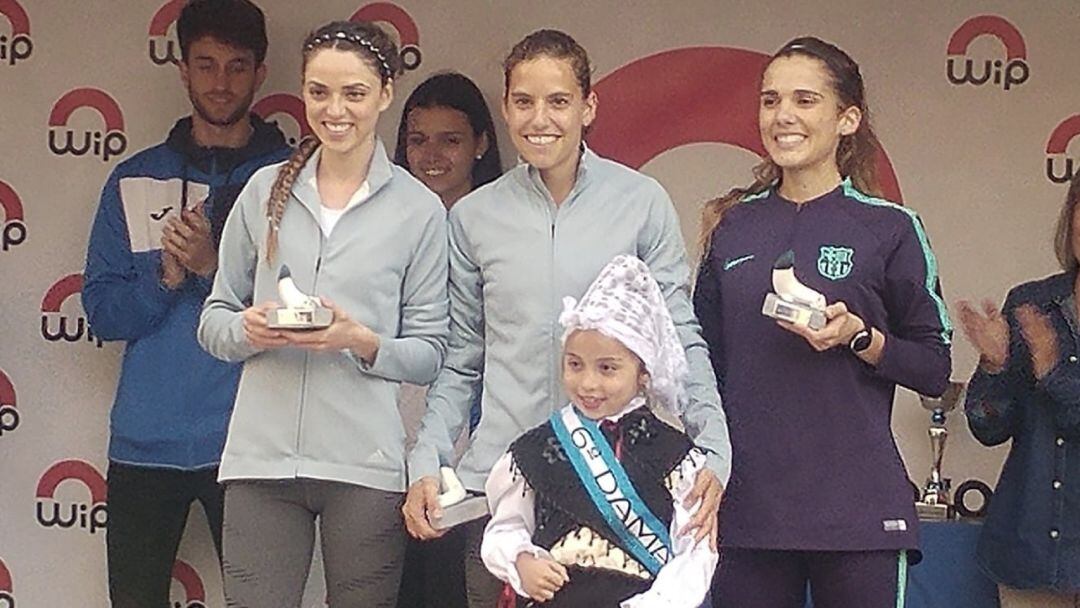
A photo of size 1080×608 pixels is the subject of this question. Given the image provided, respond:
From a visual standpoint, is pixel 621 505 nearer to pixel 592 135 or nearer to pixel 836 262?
pixel 836 262

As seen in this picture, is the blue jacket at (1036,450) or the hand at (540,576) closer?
the hand at (540,576)

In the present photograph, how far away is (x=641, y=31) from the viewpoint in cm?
402

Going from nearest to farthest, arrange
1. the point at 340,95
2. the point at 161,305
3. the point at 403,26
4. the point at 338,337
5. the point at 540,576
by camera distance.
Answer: the point at 540,576 → the point at 338,337 → the point at 340,95 → the point at 161,305 → the point at 403,26

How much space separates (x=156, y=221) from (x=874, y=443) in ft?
6.34

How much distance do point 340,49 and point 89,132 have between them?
166 cm

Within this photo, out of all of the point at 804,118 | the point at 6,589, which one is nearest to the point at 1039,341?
the point at 804,118

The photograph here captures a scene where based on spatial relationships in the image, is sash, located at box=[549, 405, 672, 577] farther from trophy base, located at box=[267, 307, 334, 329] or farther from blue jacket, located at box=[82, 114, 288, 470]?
blue jacket, located at box=[82, 114, 288, 470]

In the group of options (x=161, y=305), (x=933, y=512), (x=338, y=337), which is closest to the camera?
(x=338, y=337)

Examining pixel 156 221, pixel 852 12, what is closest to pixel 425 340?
pixel 156 221

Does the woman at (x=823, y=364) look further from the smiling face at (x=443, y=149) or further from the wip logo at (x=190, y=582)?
the wip logo at (x=190, y=582)

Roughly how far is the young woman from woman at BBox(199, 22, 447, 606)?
3.42 ft

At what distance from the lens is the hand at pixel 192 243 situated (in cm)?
366

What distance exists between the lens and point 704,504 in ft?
8.14

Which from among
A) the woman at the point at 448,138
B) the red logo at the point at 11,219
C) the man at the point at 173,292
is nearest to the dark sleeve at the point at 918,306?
the woman at the point at 448,138
